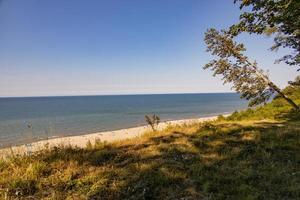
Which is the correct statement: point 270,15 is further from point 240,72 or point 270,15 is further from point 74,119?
point 74,119

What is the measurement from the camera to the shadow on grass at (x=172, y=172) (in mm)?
4078

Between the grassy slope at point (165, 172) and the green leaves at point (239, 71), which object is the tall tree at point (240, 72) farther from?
the grassy slope at point (165, 172)

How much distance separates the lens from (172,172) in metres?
4.83

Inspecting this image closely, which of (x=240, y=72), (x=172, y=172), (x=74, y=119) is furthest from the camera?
(x=74, y=119)

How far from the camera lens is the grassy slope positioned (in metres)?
4.09

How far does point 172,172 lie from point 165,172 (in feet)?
0.42

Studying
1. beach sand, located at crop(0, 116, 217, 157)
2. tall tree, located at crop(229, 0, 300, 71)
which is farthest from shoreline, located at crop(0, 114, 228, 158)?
tall tree, located at crop(229, 0, 300, 71)

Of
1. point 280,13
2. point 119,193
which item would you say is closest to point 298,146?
point 280,13

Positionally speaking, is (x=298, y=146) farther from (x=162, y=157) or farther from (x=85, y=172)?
(x=85, y=172)

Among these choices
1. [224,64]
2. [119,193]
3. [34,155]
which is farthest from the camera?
[224,64]

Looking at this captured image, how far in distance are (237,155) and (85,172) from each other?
10.5 feet

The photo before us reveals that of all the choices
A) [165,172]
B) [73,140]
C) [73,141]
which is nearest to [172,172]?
[165,172]

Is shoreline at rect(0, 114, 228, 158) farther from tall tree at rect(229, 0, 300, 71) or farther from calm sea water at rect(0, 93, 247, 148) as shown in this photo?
tall tree at rect(229, 0, 300, 71)

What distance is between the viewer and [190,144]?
22.9 ft
